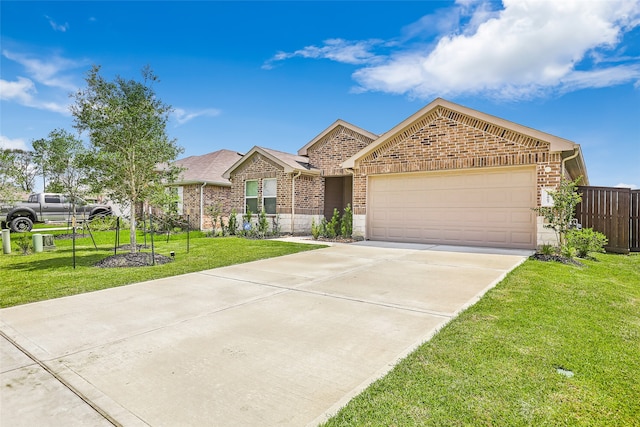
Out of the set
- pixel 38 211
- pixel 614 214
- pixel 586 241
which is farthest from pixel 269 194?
pixel 614 214

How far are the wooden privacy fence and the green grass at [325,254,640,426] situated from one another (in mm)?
7738

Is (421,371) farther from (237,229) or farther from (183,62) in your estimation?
(183,62)

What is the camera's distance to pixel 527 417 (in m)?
2.29

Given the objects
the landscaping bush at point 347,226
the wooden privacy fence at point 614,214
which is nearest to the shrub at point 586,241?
the wooden privacy fence at point 614,214

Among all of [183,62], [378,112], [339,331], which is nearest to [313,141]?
[378,112]

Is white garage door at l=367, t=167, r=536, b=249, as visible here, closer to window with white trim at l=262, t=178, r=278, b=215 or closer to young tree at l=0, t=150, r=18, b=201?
window with white trim at l=262, t=178, r=278, b=215

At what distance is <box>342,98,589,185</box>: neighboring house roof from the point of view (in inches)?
379

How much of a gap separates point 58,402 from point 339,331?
2.56 m

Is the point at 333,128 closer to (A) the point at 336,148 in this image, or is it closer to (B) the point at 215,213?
(A) the point at 336,148

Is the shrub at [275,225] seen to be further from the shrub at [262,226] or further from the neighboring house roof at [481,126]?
the neighboring house roof at [481,126]

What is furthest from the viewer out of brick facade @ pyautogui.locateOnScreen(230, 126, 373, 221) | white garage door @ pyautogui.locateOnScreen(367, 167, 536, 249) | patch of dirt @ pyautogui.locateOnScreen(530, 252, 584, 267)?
brick facade @ pyautogui.locateOnScreen(230, 126, 373, 221)

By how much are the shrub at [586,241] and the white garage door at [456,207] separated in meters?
1.08

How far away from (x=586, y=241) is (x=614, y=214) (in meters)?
2.53

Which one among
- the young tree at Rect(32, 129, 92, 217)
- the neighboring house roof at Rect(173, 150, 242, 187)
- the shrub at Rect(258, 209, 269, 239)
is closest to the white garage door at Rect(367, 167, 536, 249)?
the shrub at Rect(258, 209, 269, 239)
